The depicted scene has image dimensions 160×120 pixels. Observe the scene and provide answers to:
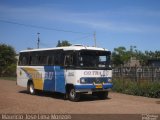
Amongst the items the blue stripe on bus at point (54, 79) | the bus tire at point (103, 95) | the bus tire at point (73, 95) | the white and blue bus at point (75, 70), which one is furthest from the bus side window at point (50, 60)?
the bus tire at point (103, 95)

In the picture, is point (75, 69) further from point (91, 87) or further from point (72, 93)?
point (72, 93)

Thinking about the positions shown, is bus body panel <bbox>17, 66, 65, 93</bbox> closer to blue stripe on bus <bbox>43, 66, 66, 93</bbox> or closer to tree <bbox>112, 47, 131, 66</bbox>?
blue stripe on bus <bbox>43, 66, 66, 93</bbox>

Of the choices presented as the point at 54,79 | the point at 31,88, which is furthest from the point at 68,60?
the point at 31,88

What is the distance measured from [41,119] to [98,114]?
2.50 metres

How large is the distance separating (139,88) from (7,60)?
4430 cm

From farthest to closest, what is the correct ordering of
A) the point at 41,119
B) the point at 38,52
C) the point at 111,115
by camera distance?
the point at 38,52, the point at 111,115, the point at 41,119

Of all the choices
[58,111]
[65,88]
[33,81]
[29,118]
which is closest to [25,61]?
[33,81]

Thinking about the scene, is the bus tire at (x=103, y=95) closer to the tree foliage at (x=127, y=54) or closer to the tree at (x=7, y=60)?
the tree at (x=7, y=60)

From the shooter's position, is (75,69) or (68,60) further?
(68,60)

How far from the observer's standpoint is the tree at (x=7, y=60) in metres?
62.4

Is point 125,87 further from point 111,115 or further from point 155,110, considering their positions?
point 111,115

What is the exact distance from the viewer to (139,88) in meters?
22.6

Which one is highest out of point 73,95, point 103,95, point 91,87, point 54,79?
point 54,79

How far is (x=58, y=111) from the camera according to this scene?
14.6m
